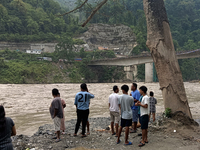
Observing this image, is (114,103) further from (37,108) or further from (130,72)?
(130,72)

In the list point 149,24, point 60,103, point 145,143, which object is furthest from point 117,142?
point 149,24

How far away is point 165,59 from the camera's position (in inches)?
277

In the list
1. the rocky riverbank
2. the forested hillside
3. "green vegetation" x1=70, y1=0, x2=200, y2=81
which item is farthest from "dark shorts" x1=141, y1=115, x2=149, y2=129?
the forested hillside

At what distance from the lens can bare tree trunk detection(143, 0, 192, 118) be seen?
6.88m

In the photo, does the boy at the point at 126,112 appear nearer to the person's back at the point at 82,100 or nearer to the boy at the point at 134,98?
the boy at the point at 134,98

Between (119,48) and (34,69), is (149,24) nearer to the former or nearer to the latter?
(34,69)

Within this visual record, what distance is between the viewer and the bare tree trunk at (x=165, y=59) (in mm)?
6875

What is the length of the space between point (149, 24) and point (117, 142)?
13.7 ft

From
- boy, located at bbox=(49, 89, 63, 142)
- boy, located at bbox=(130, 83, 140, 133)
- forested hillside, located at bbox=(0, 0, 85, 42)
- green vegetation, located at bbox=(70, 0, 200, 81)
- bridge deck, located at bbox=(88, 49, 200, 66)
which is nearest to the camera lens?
boy, located at bbox=(49, 89, 63, 142)

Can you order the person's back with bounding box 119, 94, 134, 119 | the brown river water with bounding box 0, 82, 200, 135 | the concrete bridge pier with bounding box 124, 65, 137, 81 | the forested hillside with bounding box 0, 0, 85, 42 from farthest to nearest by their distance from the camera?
the forested hillside with bounding box 0, 0, 85, 42
the concrete bridge pier with bounding box 124, 65, 137, 81
the brown river water with bounding box 0, 82, 200, 135
the person's back with bounding box 119, 94, 134, 119

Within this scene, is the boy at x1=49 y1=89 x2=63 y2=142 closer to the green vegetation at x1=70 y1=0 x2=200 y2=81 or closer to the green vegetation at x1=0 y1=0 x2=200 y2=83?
the green vegetation at x1=0 y1=0 x2=200 y2=83

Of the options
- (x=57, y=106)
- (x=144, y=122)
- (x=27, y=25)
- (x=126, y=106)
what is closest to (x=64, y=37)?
(x=27, y=25)

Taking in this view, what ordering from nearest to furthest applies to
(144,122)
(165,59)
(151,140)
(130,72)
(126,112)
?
1. (144,122)
2. (126,112)
3. (151,140)
4. (165,59)
5. (130,72)

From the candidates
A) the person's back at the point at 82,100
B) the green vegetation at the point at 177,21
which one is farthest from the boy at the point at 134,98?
the green vegetation at the point at 177,21
